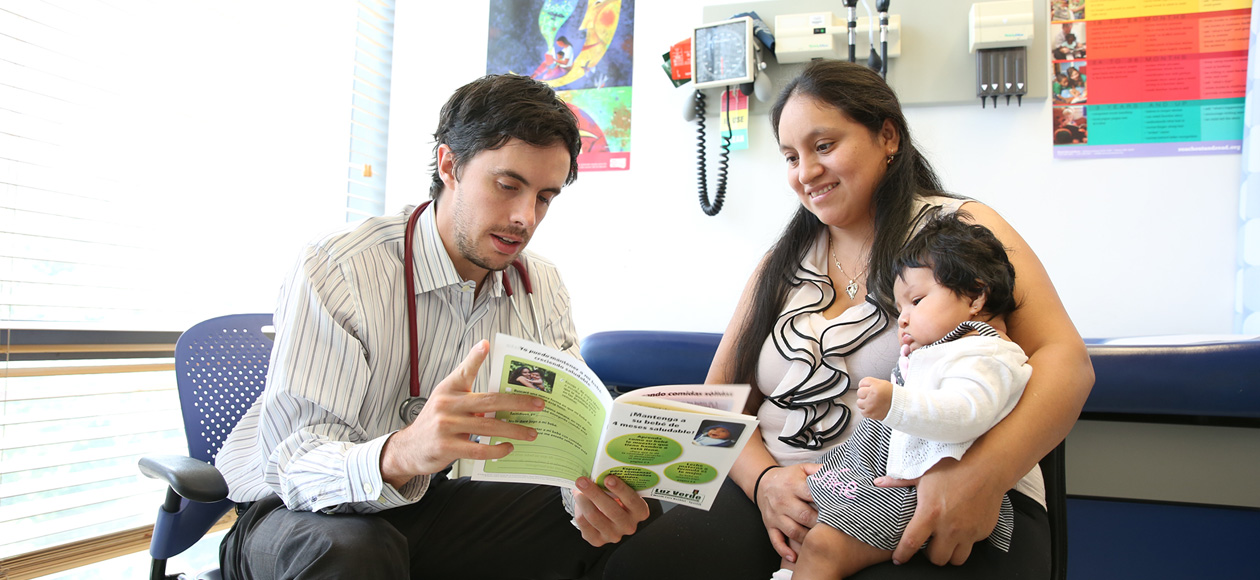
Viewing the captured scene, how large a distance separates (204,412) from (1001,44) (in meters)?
2.23

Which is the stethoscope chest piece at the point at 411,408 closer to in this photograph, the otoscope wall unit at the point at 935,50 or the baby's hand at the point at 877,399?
the baby's hand at the point at 877,399

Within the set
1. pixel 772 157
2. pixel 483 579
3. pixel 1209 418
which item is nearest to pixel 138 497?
pixel 483 579

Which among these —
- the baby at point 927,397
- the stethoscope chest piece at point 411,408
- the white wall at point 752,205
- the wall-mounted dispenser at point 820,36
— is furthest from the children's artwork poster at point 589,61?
the baby at point 927,397

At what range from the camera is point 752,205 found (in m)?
2.46

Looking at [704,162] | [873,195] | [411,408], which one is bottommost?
[411,408]

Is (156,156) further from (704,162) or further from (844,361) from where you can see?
(844,361)

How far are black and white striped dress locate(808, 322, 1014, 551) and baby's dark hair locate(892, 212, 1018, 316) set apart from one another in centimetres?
6

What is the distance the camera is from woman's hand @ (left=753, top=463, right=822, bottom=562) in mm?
1104

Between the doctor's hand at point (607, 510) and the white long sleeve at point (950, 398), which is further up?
the white long sleeve at point (950, 398)

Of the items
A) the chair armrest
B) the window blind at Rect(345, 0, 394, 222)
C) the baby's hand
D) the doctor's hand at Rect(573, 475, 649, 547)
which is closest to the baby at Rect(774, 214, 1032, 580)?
the baby's hand

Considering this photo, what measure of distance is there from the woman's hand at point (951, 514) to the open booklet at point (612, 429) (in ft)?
0.93

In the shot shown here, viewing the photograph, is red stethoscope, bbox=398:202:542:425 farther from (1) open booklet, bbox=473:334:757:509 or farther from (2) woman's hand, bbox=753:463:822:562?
(2) woman's hand, bbox=753:463:822:562

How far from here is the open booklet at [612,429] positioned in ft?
2.77

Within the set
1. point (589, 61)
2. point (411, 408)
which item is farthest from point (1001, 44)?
point (411, 408)
